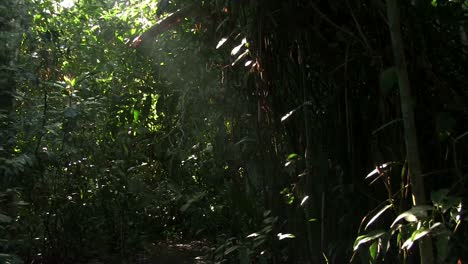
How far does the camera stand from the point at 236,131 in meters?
3.68

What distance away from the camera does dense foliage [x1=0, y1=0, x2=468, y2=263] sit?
83.8 inches

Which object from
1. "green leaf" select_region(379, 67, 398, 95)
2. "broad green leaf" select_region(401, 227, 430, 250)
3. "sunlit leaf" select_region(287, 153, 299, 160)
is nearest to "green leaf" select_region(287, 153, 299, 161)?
"sunlit leaf" select_region(287, 153, 299, 160)

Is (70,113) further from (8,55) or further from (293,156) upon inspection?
(293,156)

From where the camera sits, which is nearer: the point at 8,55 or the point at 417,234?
the point at 417,234

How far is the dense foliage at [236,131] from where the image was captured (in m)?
2.13

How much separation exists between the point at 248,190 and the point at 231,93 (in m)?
0.79

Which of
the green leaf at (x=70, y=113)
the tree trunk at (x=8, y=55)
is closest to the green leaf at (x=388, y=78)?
the tree trunk at (x=8, y=55)

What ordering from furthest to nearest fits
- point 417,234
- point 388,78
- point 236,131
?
point 236,131 < point 388,78 < point 417,234

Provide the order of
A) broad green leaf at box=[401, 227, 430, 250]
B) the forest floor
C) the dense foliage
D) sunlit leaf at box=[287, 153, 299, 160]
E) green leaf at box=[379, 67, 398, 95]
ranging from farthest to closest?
1. the forest floor
2. sunlit leaf at box=[287, 153, 299, 160]
3. the dense foliage
4. green leaf at box=[379, 67, 398, 95]
5. broad green leaf at box=[401, 227, 430, 250]

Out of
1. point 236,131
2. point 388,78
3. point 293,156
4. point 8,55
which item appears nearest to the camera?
point 388,78

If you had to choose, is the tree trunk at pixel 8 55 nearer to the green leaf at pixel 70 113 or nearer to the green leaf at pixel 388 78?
the green leaf at pixel 70 113

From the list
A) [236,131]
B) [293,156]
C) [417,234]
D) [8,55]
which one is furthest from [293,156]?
[8,55]

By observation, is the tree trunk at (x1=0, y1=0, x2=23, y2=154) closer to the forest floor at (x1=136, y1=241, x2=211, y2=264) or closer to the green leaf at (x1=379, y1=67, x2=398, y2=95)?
the forest floor at (x1=136, y1=241, x2=211, y2=264)

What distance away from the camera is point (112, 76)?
529cm
